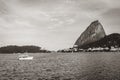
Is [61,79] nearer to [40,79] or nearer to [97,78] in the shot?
[40,79]

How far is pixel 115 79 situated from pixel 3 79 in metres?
32.0

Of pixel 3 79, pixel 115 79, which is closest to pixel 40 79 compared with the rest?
pixel 3 79

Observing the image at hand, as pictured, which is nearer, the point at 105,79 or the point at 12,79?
the point at 105,79

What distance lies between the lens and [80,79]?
50062 mm

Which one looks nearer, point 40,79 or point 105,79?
point 105,79

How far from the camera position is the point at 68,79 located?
5112cm

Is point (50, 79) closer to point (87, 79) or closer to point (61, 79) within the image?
point (61, 79)

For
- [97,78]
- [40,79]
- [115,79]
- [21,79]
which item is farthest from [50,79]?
[115,79]

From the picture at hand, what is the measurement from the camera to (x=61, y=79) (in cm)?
5147

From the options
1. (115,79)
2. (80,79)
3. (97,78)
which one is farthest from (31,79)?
(115,79)

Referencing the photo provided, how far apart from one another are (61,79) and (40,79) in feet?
20.4

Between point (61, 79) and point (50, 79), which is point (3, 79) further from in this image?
point (61, 79)

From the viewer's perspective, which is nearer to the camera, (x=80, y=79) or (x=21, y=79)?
(x=80, y=79)

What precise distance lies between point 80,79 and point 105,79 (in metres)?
6.73
